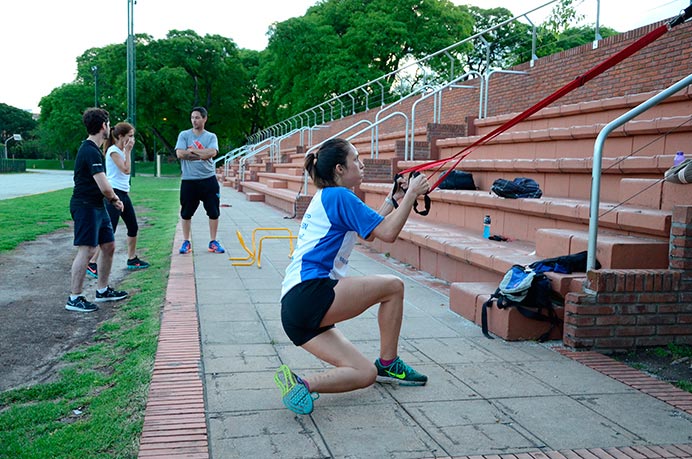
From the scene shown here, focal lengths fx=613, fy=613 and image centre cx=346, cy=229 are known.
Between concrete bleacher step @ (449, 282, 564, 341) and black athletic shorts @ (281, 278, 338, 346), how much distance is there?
183 cm

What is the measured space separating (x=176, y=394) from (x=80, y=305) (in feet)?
9.14

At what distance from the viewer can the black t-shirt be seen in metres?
5.82

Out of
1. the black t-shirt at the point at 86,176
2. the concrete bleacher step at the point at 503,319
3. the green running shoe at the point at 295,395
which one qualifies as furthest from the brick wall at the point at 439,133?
the green running shoe at the point at 295,395

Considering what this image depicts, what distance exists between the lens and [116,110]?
54.3 meters

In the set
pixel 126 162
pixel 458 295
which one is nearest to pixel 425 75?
pixel 126 162

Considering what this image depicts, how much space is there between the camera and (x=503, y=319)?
4.68m

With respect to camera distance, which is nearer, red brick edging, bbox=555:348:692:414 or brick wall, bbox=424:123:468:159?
red brick edging, bbox=555:348:692:414

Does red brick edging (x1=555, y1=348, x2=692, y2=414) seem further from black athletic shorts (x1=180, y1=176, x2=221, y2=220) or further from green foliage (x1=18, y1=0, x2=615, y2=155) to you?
green foliage (x1=18, y1=0, x2=615, y2=155)

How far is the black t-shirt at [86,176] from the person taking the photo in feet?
19.1

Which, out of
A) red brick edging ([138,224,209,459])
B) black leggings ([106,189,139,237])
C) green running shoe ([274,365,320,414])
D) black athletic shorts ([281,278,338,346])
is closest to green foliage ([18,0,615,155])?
black leggings ([106,189,139,237])

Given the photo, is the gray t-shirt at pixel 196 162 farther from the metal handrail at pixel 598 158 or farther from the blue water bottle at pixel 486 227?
the metal handrail at pixel 598 158

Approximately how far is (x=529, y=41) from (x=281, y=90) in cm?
2842

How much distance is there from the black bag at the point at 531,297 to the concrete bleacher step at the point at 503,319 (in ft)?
0.15

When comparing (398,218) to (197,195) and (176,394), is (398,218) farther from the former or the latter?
(197,195)
